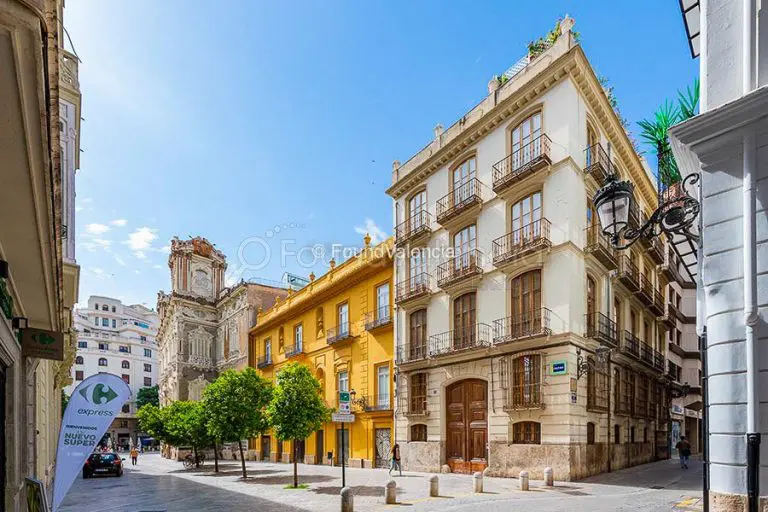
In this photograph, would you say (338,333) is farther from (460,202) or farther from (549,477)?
(549,477)

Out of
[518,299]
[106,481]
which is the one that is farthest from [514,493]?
[106,481]

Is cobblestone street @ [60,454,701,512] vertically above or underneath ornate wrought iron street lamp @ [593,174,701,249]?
underneath

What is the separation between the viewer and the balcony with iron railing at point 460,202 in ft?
75.8

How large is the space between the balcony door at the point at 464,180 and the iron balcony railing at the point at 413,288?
3746 mm

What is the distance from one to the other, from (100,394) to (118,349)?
311ft

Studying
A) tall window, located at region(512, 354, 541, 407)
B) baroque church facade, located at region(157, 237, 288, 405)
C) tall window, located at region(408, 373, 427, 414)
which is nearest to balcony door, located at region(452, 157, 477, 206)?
tall window, located at region(512, 354, 541, 407)

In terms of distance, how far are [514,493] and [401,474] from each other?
788 centimetres

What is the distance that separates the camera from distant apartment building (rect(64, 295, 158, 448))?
8412 centimetres

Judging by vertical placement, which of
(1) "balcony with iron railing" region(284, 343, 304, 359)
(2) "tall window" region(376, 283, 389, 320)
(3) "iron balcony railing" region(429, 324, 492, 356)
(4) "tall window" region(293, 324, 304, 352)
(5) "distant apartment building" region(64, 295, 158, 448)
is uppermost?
(2) "tall window" region(376, 283, 389, 320)

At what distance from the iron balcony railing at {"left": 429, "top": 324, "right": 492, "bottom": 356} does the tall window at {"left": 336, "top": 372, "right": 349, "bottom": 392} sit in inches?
303

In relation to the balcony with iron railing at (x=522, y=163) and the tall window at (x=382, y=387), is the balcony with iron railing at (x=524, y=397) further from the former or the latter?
the tall window at (x=382, y=387)

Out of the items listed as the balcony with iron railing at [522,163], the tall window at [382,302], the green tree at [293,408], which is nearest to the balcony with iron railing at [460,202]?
the balcony with iron railing at [522,163]

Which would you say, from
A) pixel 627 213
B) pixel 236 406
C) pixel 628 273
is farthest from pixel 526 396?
pixel 627 213

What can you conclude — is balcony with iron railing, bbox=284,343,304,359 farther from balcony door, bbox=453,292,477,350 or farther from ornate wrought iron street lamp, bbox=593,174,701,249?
ornate wrought iron street lamp, bbox=593,174,701,249
